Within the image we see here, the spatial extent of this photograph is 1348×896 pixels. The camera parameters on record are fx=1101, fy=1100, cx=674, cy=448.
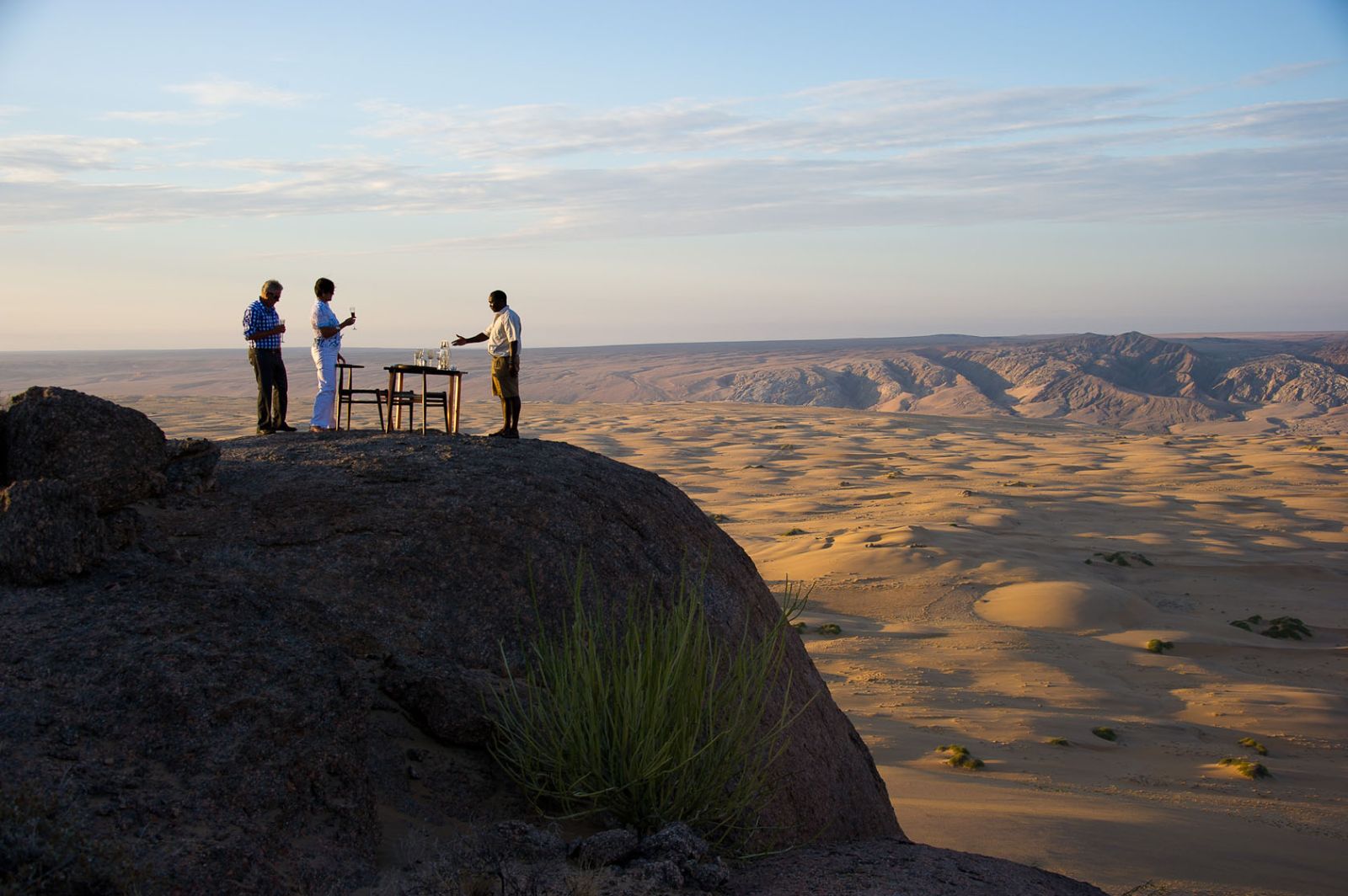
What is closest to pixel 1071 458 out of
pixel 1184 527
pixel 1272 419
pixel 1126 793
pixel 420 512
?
pixel 1184 527

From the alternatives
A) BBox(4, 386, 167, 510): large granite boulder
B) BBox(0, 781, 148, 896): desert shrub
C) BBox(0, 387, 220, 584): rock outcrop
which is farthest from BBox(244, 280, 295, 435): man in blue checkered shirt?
BBox(0, 781, 148, 896): desert shrub

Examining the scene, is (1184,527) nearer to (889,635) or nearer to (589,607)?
(889,635)

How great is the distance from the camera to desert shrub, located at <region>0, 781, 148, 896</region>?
285 cm

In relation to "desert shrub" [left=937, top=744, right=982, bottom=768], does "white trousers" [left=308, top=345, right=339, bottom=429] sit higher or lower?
higher

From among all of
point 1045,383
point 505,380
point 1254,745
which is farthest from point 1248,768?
point 1045,383

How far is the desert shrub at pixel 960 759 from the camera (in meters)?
8.97

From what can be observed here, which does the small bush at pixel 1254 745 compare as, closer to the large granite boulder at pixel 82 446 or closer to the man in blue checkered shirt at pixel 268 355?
the man in blue checkered shirt at pixel 268 355

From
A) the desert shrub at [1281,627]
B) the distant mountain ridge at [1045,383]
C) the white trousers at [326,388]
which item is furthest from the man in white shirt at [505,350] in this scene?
the distant mountain ridge at [1045,383]

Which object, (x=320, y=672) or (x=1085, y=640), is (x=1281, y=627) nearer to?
(x=1085, y=640)

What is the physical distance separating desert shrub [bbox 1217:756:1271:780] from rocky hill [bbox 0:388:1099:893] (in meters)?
4.95

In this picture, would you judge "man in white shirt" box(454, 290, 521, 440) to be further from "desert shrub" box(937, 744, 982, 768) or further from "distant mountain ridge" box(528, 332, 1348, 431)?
"distant mountain ridge" box(528, 332, 1348, 431)

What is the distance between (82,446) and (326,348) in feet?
12.4

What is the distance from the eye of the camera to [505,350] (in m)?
7.99

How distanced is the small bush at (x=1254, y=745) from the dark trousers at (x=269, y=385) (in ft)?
28.6
